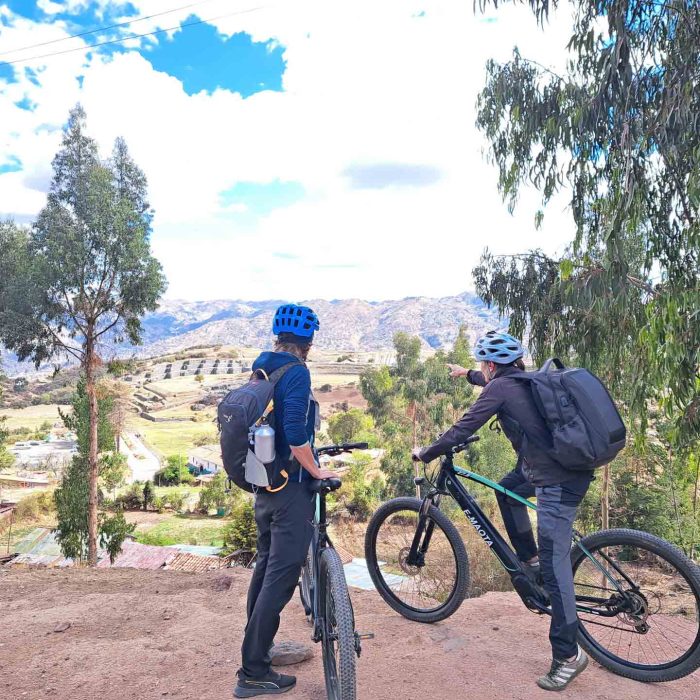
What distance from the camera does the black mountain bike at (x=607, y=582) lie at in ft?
11.2

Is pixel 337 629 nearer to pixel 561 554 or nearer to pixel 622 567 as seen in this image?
pixel 561 554

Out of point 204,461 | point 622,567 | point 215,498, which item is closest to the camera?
point 622,567

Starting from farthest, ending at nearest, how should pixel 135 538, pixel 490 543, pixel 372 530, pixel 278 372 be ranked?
pixel 135 538, pixel 372 530, pixel 490 543, pixel 278 372

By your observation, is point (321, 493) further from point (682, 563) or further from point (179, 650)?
point (682, 563)

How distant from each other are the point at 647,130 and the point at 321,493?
5834 millimetres

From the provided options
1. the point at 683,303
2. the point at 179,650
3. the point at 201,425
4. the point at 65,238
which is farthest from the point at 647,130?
the point at 201,425

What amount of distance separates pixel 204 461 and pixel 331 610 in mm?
76254

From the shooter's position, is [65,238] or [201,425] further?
[201,425]

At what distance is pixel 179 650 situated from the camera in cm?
400

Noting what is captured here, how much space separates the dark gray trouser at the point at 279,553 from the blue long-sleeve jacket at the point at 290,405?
0.16 meters

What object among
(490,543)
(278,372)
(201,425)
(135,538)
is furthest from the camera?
(201,425)

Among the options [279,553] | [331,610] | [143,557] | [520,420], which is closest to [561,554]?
[520,420]

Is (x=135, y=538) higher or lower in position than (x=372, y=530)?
lower

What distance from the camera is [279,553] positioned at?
3.12 metres
